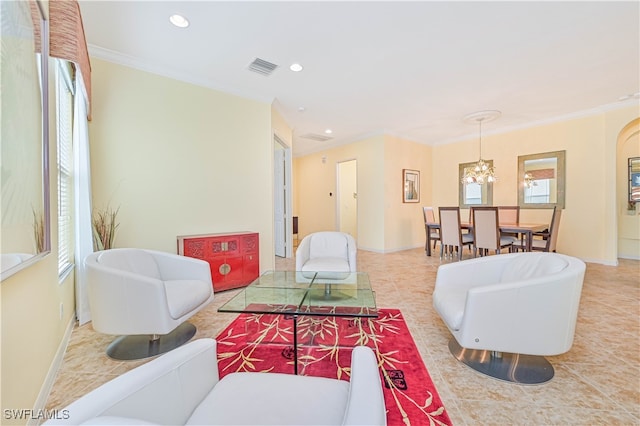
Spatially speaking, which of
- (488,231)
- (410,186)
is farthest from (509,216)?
(410,186)

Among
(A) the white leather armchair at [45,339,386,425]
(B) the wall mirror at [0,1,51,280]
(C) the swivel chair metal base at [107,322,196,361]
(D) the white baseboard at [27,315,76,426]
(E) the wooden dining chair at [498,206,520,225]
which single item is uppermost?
(B) the wall mirror at [0,1,51,280]

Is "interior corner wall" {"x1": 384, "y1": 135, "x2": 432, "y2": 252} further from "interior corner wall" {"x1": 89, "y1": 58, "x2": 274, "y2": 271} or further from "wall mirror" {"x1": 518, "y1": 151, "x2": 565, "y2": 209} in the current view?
"interior corner wall" {"x1": 89, "y1": 58, "x2": 274, "y2": 271}

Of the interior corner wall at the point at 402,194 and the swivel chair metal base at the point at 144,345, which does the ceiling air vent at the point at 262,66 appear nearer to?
the swivel chair metal base at the point at 144,345

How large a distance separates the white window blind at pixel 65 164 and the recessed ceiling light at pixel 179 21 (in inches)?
38.6

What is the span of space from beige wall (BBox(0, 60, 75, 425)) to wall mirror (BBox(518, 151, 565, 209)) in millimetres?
7053

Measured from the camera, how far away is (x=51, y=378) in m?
1.62

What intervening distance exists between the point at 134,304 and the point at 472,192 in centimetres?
670

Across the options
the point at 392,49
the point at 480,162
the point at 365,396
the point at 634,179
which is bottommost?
the point at 365,396

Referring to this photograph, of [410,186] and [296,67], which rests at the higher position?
[296,67]

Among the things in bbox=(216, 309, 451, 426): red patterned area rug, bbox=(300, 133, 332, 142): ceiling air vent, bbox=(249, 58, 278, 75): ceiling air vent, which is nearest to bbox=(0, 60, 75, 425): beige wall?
bbox=(216, 309, 451, 426): red patterned area rug

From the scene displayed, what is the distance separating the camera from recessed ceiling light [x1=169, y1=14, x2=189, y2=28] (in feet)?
7.58

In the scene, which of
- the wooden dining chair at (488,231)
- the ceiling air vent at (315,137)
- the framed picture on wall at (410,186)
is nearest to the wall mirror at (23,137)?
the ceiling air vent at (315,137)

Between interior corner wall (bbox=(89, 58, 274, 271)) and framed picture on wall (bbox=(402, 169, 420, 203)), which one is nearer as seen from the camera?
interior corner wall (bbox=(89, 58, 274, 271))

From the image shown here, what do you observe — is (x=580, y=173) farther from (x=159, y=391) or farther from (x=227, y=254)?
(x=159, y=391)
